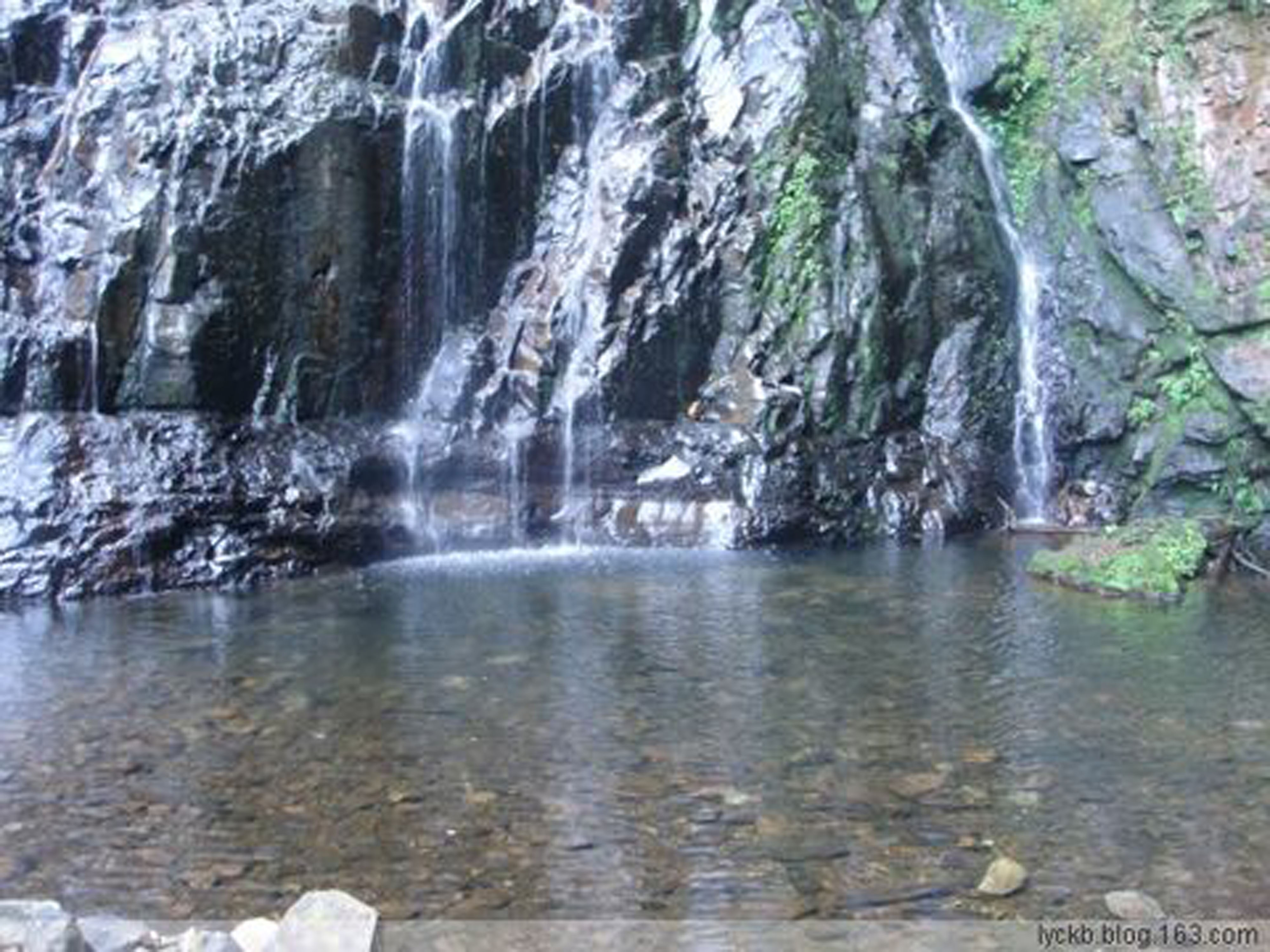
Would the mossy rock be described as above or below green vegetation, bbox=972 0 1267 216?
below

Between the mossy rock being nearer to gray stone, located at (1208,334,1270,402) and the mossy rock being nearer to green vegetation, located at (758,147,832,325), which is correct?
gray stone, located at (1208,334,1270,402)

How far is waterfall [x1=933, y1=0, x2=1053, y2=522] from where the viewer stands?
15.1 m

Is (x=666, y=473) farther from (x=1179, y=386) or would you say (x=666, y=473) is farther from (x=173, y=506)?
(x=1179, y=386)

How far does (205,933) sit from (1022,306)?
13691mm

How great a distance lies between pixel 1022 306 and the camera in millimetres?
15578

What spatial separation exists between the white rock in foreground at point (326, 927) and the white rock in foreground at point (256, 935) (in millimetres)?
66

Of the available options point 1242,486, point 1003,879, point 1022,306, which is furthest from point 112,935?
point 1022,306

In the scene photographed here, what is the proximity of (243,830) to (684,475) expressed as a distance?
887 cm

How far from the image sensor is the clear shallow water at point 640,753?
527cm

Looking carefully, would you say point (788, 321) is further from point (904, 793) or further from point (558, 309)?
point (904, 793)

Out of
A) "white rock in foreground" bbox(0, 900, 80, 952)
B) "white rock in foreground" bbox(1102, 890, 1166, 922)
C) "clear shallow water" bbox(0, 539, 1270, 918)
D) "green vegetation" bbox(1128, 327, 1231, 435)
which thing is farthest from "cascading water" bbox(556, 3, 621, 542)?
"white rock in foreground" bbox(0, 900, 80, 952)

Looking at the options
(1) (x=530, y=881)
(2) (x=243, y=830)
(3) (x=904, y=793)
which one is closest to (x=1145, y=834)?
(3) (x=904, y=793)

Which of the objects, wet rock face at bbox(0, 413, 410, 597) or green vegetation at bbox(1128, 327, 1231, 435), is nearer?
wet rock face at bbox(0, 413, 410, 597)

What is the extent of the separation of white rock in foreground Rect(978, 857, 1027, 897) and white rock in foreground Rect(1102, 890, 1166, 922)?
34 centimetres
